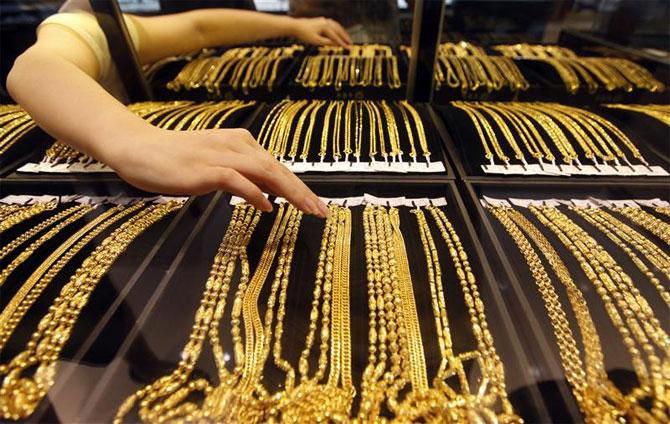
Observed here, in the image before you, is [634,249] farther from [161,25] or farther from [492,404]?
[161,25]

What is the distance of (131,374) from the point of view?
0.49m

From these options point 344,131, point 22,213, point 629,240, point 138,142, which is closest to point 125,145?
point 138,142

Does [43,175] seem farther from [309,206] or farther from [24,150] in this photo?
[309,206]

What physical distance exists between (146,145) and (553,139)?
0.91 metres

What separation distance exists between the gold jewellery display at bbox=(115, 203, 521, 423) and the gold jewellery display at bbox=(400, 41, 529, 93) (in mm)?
686

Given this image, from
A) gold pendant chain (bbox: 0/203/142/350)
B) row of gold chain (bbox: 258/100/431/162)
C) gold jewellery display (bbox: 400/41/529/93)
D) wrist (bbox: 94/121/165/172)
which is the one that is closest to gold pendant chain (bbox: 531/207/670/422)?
row of gold chain (bbox: 258/100/431/162)

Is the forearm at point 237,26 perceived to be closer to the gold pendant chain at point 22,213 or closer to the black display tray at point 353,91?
the black display tray at point 353,91

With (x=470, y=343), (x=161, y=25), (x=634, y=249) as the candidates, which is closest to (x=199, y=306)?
(x=470, y=343)

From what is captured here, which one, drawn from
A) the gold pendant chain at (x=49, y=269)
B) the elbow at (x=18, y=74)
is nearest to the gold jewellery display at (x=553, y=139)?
the gold pendant chain at (x=49, y=269)

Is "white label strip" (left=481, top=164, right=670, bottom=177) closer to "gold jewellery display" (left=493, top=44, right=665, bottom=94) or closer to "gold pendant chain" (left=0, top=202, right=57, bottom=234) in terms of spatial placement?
"gold jewellery display" (left=493, top=44, right=665, bottom=94)

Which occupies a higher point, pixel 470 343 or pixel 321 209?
pixel 321 209

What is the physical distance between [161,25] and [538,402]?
128 centimetres

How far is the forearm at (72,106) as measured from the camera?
23.7 inches

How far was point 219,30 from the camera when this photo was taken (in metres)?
1.28
